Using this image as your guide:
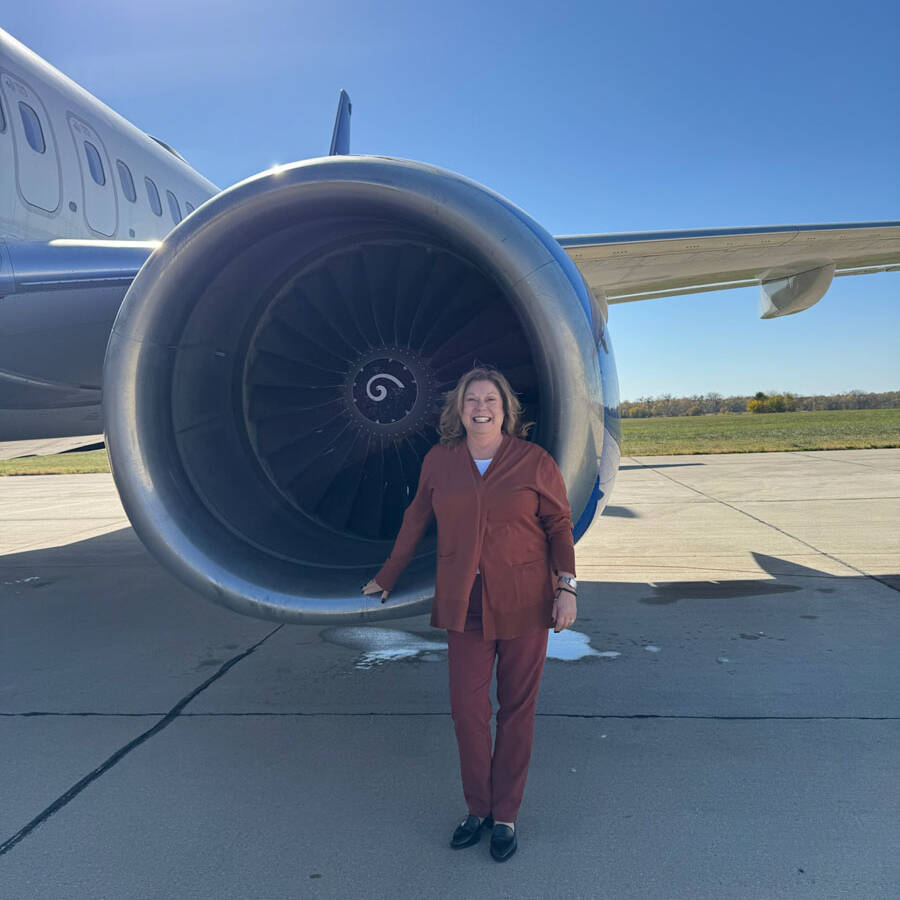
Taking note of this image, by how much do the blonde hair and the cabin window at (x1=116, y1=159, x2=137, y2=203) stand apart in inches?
149

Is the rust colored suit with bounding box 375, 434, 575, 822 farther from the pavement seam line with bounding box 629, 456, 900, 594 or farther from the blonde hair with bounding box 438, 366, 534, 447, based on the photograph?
the pavement seam line with bounding box 629, 456, 900, 594

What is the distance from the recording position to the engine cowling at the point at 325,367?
2.52 m

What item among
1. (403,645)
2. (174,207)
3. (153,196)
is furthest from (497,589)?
(174,207)

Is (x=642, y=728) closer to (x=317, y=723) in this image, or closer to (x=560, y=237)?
(x=317, y=723)

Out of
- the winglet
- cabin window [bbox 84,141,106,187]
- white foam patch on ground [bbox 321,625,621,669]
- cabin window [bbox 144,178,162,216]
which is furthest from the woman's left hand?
the winglet

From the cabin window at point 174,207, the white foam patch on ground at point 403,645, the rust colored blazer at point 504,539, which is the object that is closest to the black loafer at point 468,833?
the rust colored blazer at point 504,539

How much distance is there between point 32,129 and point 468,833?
4.18m

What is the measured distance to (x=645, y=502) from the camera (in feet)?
30.7

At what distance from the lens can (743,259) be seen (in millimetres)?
6426

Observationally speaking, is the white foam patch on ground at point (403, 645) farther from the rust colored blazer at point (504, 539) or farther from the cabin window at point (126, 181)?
the cabin window at point (126, 181)

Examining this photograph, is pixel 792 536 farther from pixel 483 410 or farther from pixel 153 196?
pixel 153 196

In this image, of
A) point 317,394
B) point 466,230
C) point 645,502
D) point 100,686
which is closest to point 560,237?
point 317,394

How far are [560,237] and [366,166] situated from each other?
109 inches

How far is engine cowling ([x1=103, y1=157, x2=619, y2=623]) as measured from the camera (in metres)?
2.52
